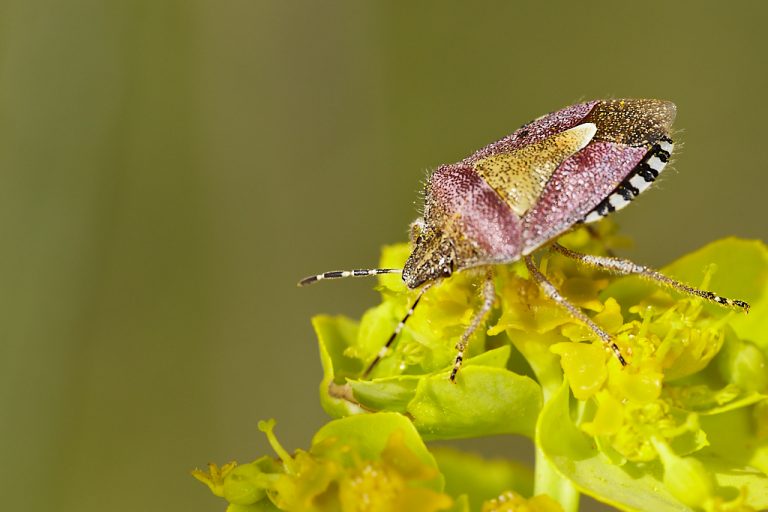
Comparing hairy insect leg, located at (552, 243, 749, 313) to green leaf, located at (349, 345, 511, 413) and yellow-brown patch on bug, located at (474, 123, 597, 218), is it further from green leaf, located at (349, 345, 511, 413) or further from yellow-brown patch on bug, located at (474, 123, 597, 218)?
green leaf, located at (349, 345, 511, 413)

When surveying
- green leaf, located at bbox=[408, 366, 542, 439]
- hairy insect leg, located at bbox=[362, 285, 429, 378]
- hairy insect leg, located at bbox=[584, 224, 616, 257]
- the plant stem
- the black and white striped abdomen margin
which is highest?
the black and white striped abdomen margin

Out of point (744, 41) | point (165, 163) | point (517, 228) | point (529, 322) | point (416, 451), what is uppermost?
point (744, 41)

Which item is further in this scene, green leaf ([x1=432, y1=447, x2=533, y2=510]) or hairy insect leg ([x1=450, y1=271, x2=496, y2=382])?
green leaf ([x1=432, y1=447, x2=533, y2=510])

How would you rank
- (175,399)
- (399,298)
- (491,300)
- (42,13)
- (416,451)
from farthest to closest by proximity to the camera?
(175,399), (42,13), (399,298), (491,300), (416,451)

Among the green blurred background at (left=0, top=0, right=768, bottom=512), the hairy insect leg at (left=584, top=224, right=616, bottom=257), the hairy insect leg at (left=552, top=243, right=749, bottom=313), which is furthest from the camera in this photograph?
the green blurred background at (left=0, top=0, right=768, bottom=512)

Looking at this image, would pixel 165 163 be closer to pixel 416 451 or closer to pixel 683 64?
pixel 683 64

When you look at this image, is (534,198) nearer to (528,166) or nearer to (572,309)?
(528,166)

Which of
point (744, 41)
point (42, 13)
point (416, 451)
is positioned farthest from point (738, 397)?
point (744, 41)

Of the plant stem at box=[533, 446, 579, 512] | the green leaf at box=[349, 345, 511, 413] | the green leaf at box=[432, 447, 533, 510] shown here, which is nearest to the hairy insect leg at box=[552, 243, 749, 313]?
the green leaf at box=[349, 345, 511, 413]
